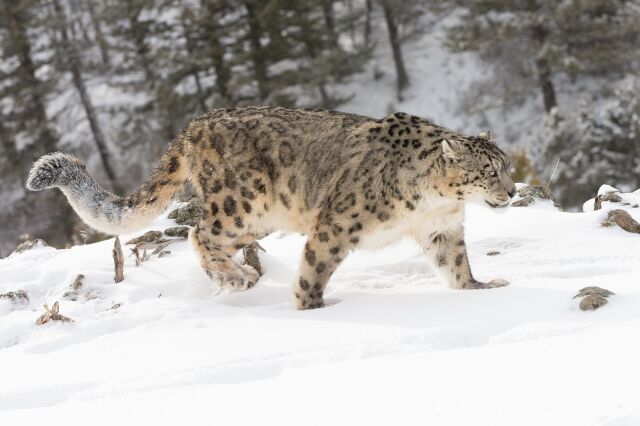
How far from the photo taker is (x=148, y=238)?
7262mm

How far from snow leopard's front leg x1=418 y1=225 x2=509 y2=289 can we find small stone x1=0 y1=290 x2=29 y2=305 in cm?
316

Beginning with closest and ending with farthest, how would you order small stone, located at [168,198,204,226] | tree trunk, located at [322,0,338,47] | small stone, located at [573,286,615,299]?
small stone, located at [573,286,615,299] < small stone, located at [168,198,204,226] < tree trunk, located at [322,0,338,47]

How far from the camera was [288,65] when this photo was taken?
1412 inches

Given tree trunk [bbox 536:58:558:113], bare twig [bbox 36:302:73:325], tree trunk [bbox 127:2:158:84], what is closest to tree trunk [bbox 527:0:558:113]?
tree trunk [bbox 536:58:558:113]

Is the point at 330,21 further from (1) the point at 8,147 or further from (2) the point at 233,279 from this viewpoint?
(2) the point at 233,279

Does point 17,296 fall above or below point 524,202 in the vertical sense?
above

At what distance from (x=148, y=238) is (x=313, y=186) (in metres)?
2.09

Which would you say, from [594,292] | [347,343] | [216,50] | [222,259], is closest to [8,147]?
[216,50]

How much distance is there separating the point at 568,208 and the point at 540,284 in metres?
16.9

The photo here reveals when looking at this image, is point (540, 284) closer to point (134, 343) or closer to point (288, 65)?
point (134, 343)

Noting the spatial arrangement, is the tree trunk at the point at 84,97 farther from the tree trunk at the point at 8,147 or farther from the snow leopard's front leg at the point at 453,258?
the snow leopard's front leg at the point at 453,258

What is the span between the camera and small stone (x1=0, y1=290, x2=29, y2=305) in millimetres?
5989

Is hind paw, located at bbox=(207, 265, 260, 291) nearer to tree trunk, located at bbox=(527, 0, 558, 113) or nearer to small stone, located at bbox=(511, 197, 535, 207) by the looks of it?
small stone, located at bbox=(511, 197, 535, 207)

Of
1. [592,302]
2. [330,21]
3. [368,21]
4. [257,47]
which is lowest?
[592,302]
